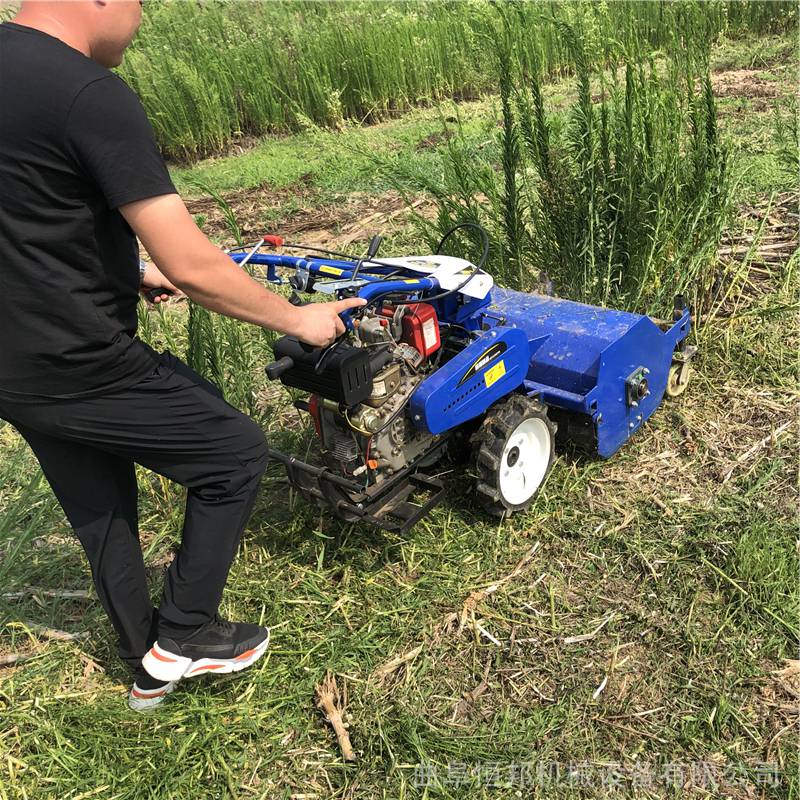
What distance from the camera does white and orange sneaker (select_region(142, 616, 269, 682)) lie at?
224cm

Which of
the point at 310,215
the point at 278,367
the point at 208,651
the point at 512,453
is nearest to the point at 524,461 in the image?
the point at 512,453

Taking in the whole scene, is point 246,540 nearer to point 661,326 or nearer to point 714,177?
point 661,326

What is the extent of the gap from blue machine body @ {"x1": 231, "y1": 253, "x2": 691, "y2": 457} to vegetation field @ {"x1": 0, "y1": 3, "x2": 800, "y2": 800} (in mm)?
274

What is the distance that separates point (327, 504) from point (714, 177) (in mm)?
2354

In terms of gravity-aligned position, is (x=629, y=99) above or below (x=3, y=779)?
above

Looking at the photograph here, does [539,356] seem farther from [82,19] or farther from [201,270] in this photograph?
[82,19]

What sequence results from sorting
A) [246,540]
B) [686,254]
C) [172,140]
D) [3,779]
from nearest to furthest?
[3,779] < [246,540] < [686,254] < [172,140]

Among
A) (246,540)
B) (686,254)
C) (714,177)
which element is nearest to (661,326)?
(686,254)


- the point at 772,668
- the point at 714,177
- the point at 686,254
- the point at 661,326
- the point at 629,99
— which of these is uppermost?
the point at 629,99

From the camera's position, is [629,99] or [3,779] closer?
[3,779]

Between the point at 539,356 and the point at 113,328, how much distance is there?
1882mm

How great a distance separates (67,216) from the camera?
1742 millimetres

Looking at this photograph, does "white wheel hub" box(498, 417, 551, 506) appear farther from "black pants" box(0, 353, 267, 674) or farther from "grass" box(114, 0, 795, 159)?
"grass" box(114, 0, 795, 159)

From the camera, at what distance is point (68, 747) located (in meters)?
2.31
